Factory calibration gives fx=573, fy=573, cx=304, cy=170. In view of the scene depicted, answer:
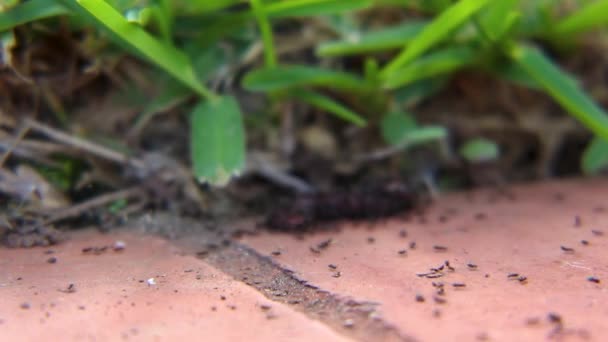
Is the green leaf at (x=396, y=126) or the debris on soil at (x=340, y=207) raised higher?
the green leaf at (x=396, y=126)

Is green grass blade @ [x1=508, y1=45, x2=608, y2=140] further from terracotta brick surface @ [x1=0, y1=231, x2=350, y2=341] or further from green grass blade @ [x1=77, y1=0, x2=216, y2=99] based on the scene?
terracotta brick surface @ [x1=0, y1=231, x2=350, y2=341]

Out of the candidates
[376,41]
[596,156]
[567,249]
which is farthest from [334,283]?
[596,156]

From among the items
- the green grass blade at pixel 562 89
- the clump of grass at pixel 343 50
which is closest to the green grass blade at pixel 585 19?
the clump of grass at pixel 343 50

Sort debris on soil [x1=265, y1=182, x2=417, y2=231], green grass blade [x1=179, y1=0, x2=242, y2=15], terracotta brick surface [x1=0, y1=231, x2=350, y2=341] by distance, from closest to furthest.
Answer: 1. terracotta brick surface [x1=0, y1=231, x2=350, y2=341]
2. debris on soil [x1=265, y1=182, x2=417, y2=231]
3. green grass blade [x1=179, y1=0, x2=242, y2=15]

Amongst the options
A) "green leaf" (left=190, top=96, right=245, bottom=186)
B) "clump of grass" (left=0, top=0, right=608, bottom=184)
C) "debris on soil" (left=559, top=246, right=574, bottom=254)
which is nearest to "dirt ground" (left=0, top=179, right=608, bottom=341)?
"debris on soil" (left=559, top=246, right=574, bottom=254)

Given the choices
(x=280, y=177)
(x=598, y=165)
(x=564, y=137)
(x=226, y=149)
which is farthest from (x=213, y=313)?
(x=564, y=137)

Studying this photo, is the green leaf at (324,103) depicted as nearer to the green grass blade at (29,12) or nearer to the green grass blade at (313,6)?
the green grass blade at (313,6)
